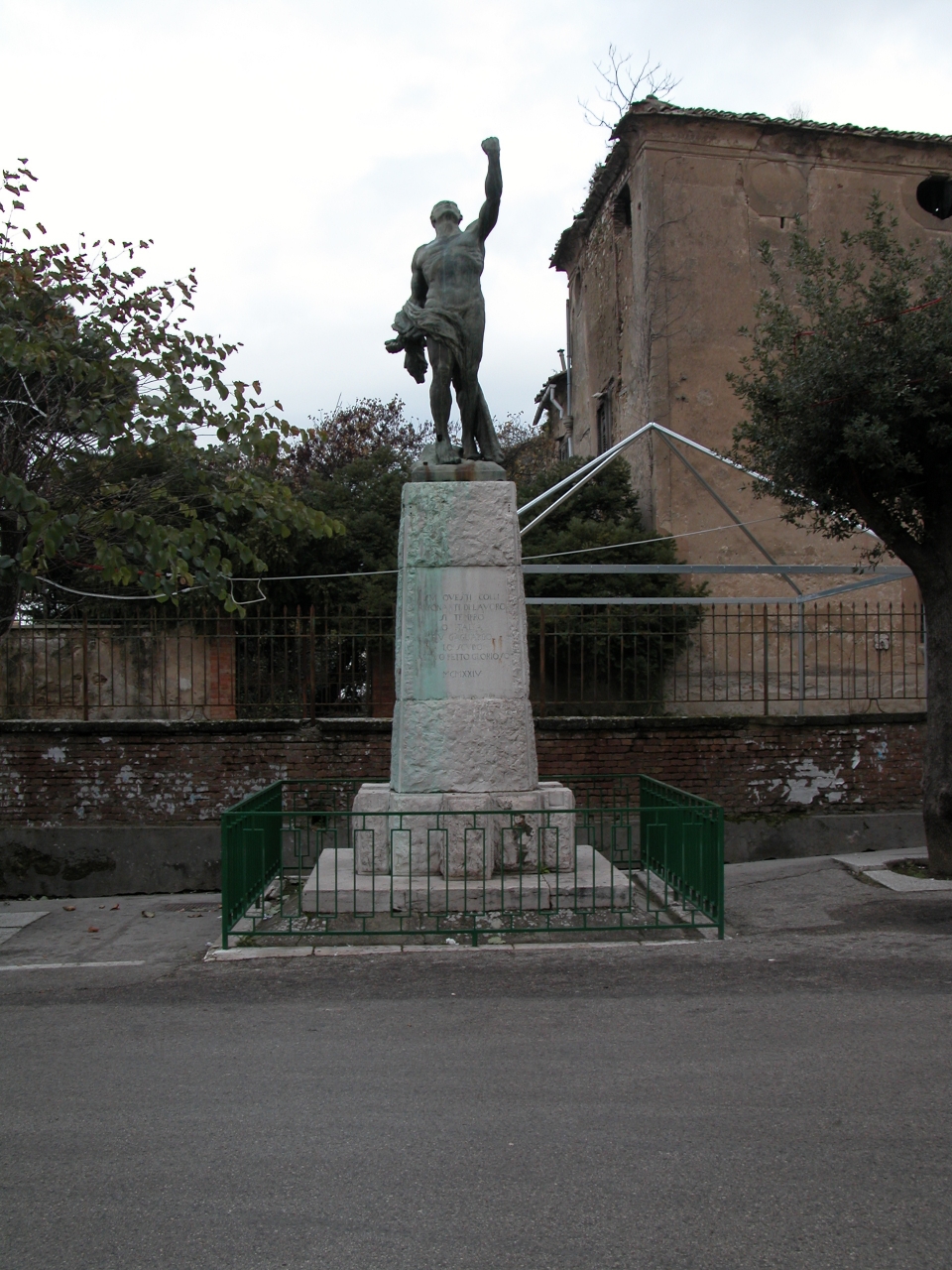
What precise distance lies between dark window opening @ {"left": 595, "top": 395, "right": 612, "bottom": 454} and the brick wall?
9541mm

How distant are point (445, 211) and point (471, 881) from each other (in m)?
5.29

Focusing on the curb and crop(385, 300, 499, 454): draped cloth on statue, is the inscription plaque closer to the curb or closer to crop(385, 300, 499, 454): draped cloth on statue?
crop(385, 300, 499, 454): draped cloth on statue

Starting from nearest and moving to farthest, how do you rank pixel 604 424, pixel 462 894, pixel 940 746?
1. pixel 462 894
2. pixel 940 746
3. pixel 604 424

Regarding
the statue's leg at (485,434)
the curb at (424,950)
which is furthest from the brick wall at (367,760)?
the curb at (424,950)

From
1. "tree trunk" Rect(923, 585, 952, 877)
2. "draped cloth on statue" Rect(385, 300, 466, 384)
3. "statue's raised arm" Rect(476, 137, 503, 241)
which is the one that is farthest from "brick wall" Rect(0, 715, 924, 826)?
"statue's raised arm" Rect(476, 137, 503, 241)

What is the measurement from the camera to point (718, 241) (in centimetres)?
1695

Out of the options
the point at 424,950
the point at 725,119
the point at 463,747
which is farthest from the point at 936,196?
the point at 424,950

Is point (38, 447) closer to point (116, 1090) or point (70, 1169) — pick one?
point (116, 1090)

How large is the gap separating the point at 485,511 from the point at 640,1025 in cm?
407

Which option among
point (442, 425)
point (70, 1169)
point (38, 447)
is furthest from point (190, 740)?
point (70, 1169)

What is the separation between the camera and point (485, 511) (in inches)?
319

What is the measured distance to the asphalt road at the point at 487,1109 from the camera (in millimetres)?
3283

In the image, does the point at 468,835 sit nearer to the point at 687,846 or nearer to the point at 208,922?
the point at 687,846

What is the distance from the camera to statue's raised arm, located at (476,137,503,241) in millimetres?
8148
